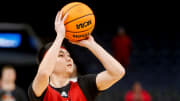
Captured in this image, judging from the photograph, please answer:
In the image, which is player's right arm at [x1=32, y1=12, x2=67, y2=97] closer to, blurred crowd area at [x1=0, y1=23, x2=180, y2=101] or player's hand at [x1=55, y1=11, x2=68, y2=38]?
player's hand at [x1=55, y1=11, x2=68, y2=38]

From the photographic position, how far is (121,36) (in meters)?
11.5

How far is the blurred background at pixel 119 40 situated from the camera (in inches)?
428

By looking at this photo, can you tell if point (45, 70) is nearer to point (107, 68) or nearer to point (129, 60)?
point (107, 68)

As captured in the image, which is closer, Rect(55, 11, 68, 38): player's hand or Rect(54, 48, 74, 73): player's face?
Rect(55, 11, 68, 38): player's hand

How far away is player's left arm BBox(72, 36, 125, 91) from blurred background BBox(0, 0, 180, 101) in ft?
24.6

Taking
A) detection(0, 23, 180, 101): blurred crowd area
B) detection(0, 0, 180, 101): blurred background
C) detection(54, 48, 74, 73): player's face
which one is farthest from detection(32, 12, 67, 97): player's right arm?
detection(0, 0, 180, 101): blurred background

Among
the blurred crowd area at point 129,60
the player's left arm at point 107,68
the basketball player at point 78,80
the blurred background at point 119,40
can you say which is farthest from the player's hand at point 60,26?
the blurred background at point 119,40

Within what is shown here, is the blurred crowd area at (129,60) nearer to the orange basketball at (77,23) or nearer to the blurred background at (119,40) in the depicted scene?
the blurred background at (119,40)

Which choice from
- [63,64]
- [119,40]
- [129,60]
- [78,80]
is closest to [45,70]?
[63,64]

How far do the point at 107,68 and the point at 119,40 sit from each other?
859 cm

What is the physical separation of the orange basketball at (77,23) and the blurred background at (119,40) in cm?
740

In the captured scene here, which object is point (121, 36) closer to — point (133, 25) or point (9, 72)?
point (133, 25)

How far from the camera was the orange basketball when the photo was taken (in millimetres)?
3098

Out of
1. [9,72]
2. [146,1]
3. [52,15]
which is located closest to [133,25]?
[146,1]
